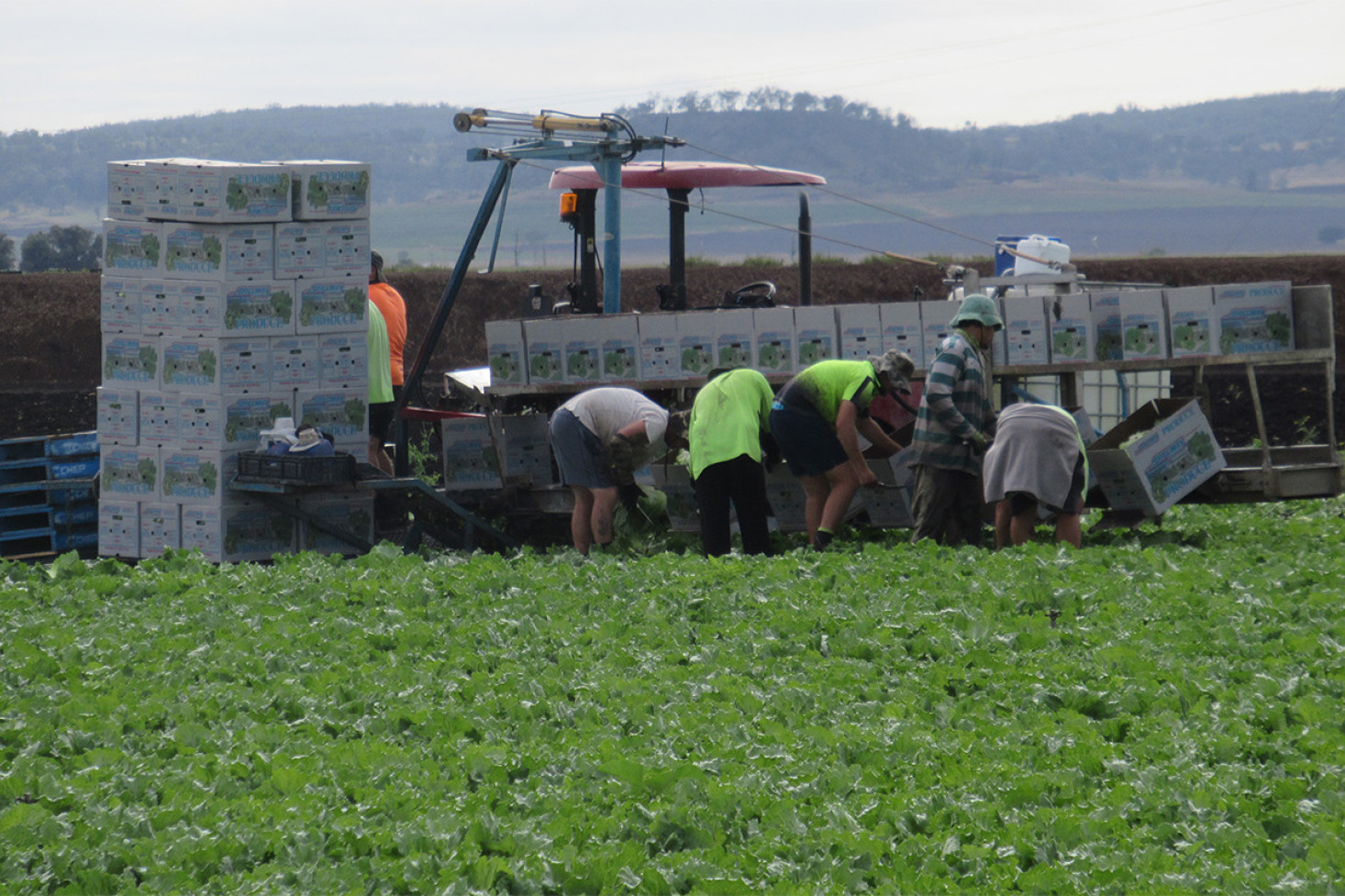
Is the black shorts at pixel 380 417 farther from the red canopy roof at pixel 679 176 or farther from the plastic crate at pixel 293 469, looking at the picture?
the red canopy roof at pixel 679 176

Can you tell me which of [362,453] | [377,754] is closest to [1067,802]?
[377,754]

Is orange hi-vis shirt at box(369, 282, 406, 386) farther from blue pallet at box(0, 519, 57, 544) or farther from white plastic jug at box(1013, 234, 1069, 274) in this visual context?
white plastic jug at box(1013, 234, 1069, 274)

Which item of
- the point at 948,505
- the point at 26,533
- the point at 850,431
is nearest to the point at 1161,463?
the point at 948,505

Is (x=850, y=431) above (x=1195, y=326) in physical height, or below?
below

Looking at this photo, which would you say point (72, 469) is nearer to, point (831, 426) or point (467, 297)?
point (831, 426)

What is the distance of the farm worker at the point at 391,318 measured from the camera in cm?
1123

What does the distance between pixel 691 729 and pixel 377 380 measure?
22.2 ft

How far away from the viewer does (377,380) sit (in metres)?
10.8

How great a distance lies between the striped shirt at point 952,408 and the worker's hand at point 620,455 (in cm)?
186

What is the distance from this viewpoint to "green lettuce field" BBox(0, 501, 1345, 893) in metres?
3.54

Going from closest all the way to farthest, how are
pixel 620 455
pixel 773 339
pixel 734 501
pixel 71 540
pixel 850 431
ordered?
pixel 850 431 < pixel 734 501 < pixel 620 455 < pixel 773 339 < pixel 71 540

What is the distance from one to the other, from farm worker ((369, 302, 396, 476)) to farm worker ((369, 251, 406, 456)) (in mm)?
68

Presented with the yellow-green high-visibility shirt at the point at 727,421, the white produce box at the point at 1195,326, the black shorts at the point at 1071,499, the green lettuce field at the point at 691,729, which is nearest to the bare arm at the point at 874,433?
the yellow-green high-visibility shirt at the point at 727,421

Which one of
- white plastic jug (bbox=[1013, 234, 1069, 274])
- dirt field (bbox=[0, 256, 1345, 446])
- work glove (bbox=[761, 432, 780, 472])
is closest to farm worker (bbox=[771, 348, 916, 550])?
work glove (bbox=[761, 432, 780, 472])
